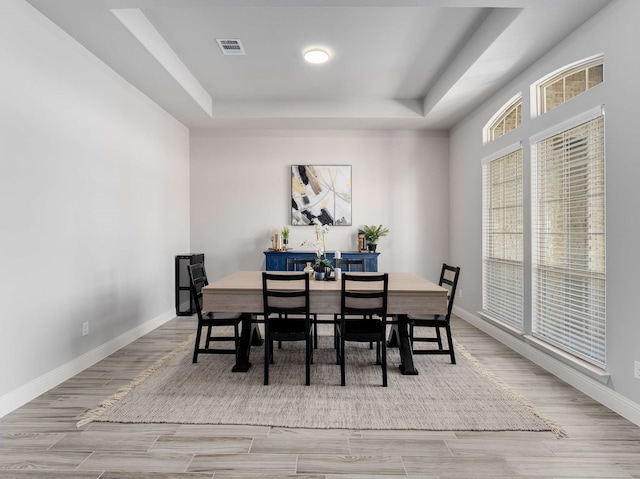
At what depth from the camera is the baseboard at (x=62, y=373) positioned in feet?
7.86

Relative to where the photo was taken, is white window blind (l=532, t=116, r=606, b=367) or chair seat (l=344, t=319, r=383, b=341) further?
chair seat (l=344, t=319, r=383, b=341)

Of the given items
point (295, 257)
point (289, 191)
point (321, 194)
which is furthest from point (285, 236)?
point (321, 194)

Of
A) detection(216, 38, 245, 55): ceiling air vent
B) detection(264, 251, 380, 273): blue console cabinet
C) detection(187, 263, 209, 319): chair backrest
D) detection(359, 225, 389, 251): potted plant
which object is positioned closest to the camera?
detection(187, 263, 209, 319): chair backrest

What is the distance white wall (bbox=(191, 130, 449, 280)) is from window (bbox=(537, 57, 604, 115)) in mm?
2353

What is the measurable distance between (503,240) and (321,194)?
8.89ft

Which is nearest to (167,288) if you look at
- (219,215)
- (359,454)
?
(219,215)

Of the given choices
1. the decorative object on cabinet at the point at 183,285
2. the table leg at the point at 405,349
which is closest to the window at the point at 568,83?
the table leg at the point at 405,349

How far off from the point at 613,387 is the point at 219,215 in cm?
506

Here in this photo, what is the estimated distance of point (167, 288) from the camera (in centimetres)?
494

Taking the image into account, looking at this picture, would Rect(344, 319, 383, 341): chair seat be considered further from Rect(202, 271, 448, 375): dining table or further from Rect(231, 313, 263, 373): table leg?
Rect(231, 313, 263, 373): table leg

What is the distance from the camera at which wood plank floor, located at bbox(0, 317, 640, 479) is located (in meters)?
1.83

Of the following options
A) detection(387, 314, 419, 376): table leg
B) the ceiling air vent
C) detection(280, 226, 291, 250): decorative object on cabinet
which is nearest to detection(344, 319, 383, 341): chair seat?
detection(387, 314, 419, 376): table leg

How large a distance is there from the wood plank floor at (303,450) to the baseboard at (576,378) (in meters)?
0.07

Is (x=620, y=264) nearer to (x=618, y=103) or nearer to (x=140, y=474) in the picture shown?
(x=618, y=103)
